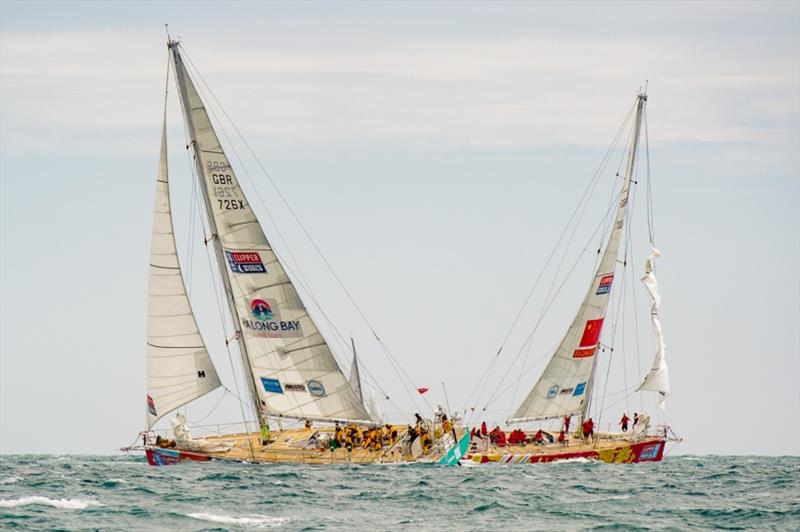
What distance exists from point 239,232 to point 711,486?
65.3 feet

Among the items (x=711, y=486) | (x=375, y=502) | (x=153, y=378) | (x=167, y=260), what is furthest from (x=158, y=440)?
(x=711, y=486)

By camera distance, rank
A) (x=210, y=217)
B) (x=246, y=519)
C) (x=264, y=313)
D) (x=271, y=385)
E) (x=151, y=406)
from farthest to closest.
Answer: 1. (x=271, y=385)
2. (x=264, y=313)
3. (x=210, y=217)
4. (x=151, y=406)
5. (x=246, y=519)

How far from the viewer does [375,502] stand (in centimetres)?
4353

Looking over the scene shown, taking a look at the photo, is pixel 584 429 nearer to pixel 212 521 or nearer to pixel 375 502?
pixel 375 502

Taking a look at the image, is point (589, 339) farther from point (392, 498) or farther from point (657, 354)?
point (392, 498)

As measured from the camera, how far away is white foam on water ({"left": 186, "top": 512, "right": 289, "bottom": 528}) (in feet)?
126

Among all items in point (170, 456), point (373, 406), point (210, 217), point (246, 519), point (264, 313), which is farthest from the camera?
point (373, 406)

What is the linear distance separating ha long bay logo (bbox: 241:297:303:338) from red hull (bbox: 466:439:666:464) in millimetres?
8436

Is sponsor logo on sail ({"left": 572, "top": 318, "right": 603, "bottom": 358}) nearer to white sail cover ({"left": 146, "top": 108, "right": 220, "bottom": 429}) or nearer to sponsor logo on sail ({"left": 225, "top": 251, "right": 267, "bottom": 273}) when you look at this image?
sponsor logo on sail ({"left": 225, "top": 251, "right": 267, "bottom": 273})

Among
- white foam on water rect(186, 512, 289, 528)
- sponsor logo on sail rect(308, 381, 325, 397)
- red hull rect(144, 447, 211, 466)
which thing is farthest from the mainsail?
white foam on water rect(186, 512, 289, 528)

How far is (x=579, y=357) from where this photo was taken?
62031 millimetres

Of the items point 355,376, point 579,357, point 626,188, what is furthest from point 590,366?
point 355,376

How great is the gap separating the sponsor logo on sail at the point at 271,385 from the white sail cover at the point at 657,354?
15107 millimetres

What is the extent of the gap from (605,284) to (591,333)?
2.11 meters
